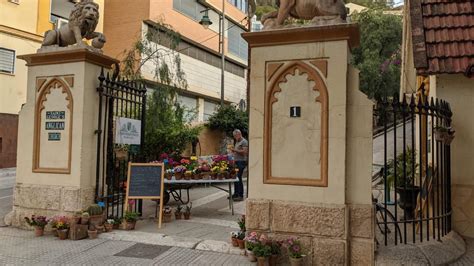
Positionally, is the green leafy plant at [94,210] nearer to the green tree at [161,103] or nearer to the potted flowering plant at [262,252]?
the potted flowering plant at [262,252]

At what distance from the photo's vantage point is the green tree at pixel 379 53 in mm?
24969

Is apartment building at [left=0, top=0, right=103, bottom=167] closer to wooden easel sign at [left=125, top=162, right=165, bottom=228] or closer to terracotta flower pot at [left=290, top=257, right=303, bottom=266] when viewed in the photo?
wooden easel sign at [left=125, top=162, right=165, bottom=228]

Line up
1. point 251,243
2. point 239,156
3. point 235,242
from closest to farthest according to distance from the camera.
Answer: point 251,243 → point 235,242 → point 239,156

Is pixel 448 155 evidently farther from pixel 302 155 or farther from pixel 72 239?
pixel 72 239

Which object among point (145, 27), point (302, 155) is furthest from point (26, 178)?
point (145, 27)

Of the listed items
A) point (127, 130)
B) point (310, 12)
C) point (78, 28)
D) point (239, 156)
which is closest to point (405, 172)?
point (310, 12)

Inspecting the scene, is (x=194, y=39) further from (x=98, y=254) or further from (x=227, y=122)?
(x=98, y=254)

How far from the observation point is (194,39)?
25328 mm

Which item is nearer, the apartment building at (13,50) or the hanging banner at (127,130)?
the hanging banner at (127,130)

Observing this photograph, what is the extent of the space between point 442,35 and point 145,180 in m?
5.72

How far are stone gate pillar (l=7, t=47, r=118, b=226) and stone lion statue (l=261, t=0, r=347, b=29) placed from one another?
10.3 feet

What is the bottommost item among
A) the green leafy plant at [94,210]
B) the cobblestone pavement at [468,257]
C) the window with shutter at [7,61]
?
the cobblestone pavement at [468,257]

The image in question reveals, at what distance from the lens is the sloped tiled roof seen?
21.1ft

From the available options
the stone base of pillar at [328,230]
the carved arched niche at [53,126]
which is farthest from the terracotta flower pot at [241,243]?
the carved arched niche at [53,126]
